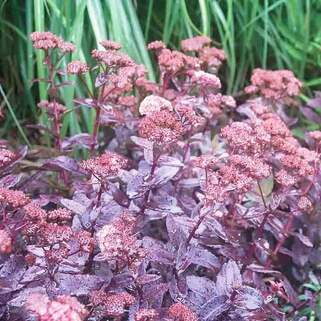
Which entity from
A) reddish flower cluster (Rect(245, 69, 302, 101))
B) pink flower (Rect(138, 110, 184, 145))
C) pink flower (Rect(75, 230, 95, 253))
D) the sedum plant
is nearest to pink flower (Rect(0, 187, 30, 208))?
the sedum plant

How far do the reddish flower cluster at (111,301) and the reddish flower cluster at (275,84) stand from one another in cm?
97

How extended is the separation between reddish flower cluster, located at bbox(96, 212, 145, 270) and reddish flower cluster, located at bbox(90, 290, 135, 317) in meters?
0.07

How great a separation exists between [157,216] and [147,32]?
1.07 meters

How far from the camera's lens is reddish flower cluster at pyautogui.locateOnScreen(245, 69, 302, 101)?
192cm

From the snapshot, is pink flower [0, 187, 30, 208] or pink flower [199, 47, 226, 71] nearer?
pink flower [0, 187, 30, 208]

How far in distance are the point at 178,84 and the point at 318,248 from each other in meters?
0.68

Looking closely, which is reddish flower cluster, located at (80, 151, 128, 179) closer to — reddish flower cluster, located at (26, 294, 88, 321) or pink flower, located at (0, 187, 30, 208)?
pink flower, located at (0, 187, 30, 208)

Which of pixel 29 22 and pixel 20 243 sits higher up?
pixel 29 22

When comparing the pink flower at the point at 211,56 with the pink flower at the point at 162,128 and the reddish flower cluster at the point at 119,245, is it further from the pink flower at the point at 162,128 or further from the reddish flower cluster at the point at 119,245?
the reddish flower cluster at the point at 119,245

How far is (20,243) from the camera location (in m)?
1.46

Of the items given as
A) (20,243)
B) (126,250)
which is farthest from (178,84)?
(126,250)

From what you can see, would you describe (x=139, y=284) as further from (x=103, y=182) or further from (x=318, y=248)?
(x=318, y=248)

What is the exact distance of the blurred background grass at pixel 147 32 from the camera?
6.84 feet

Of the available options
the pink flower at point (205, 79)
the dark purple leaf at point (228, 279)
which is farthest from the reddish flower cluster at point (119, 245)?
the pink flower at point (205, 79)
